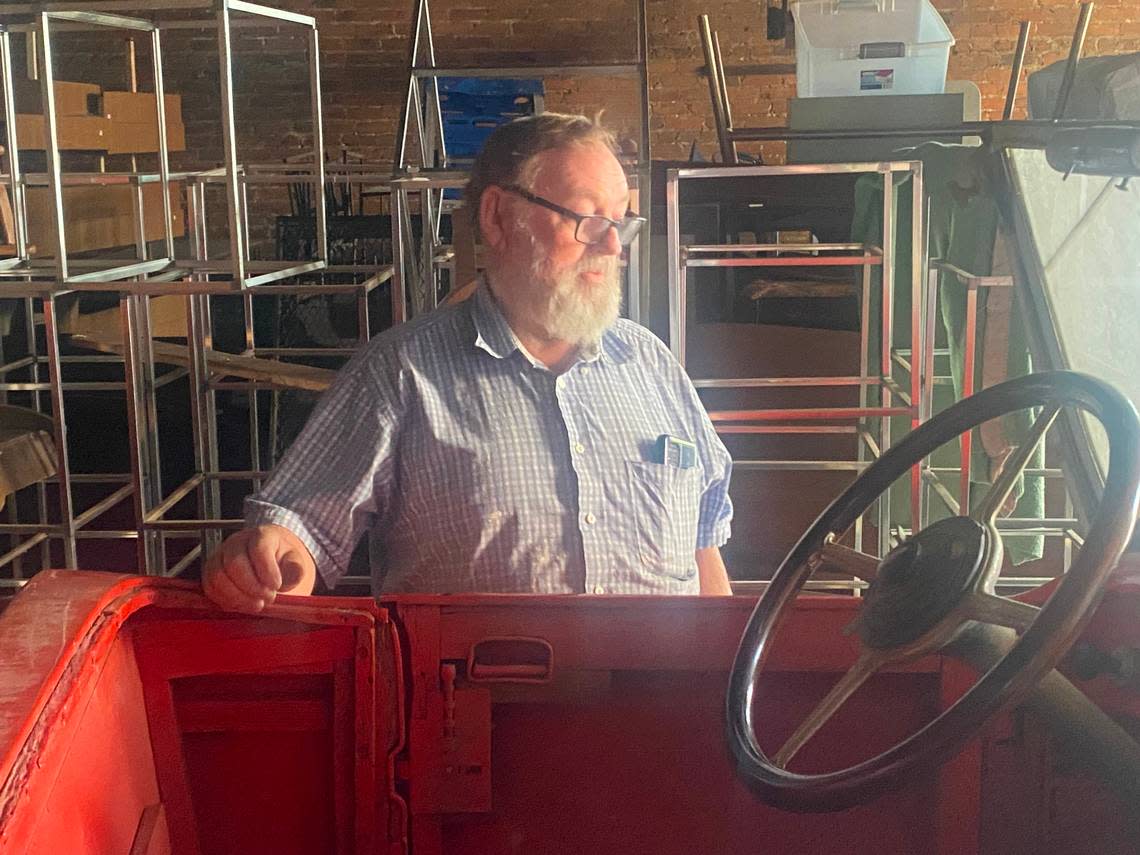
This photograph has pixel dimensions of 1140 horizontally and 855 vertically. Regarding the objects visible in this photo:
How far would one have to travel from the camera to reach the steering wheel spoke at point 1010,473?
1045mm

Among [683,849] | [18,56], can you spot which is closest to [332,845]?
[683,849]

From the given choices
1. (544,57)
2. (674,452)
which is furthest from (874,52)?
(544,57)

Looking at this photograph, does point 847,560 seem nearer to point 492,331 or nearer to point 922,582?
point 922,582

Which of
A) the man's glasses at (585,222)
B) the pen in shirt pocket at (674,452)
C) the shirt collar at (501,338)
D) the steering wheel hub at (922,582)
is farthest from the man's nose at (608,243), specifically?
the steering wheel hub at (922,582)

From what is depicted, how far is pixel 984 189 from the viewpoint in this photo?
2.52m

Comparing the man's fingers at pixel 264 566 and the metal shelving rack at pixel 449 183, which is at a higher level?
the metal shelving rack at pixel 449 183

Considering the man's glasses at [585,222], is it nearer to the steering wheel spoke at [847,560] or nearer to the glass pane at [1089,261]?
the steering wheel spoke at [847,560]

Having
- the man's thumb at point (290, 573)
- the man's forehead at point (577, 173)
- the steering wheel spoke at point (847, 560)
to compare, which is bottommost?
the man's thumb at point (290, 573)

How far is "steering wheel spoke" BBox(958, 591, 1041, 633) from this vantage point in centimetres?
87

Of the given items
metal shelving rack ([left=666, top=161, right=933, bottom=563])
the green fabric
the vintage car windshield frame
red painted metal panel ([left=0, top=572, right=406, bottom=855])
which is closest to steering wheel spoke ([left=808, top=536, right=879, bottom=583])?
red painted metal panel ([left=0, top=572, right=406, bottom=855])

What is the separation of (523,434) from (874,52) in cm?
221

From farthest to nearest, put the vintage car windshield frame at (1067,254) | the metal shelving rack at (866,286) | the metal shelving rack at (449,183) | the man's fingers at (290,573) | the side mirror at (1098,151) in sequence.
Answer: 1. the metal shelving rack at (866,286)
2. the metal shelving rack at (449,183)
3. the vintage car windshield frame at (1067,254)
4. the side mirror at (1098,151)
5. the man's fingers at (290,573)

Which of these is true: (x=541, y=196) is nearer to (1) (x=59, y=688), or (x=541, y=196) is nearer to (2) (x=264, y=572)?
(2) (x=264, y=572)

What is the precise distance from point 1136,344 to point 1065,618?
1602 mm
